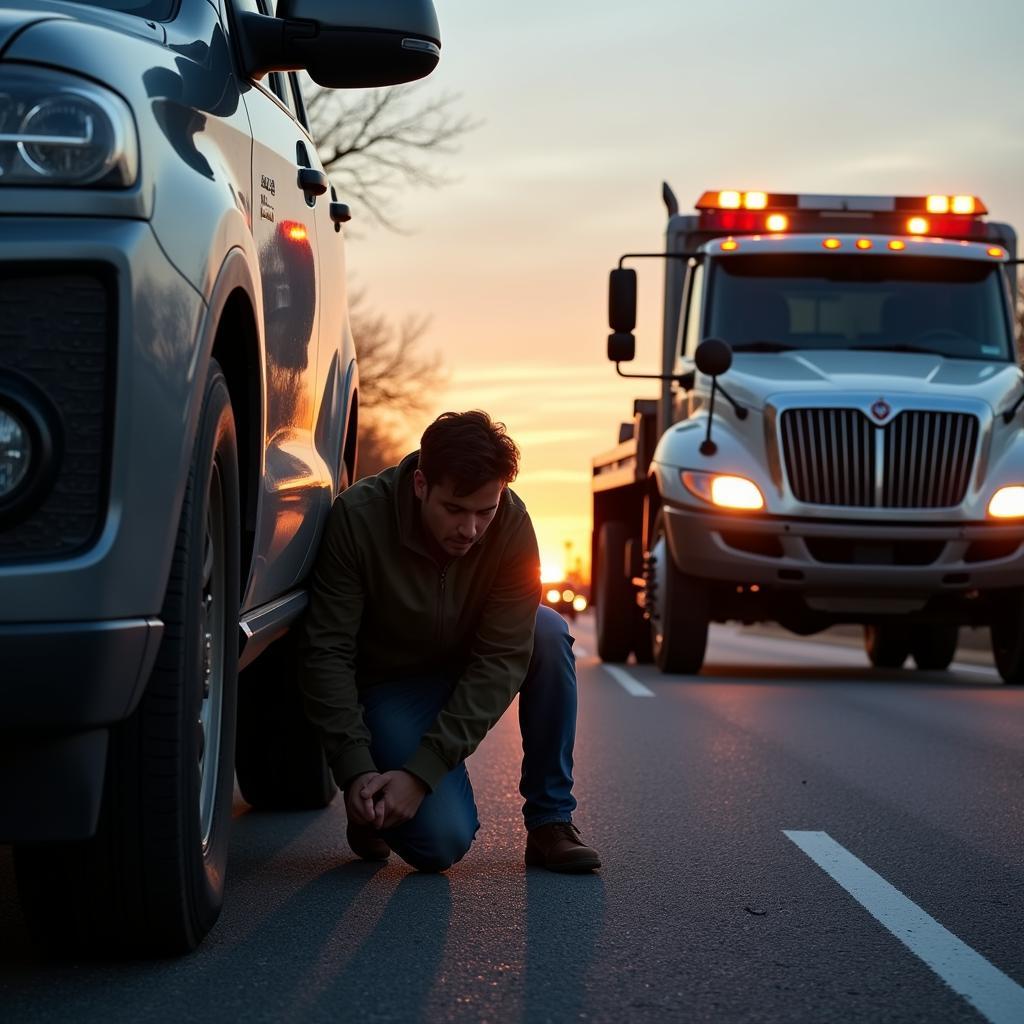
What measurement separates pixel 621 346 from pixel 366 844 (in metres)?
7.80

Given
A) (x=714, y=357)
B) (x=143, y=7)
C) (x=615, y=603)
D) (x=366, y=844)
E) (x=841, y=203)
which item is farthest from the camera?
(x=615, y=603)

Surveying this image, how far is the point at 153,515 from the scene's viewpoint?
9.64 feet

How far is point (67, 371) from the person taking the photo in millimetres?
2846

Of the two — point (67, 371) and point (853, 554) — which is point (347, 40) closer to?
point (67, 371)

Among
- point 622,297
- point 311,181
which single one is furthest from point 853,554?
point 311,181

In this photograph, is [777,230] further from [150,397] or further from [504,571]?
[150,397]

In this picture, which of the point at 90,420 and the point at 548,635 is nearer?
the point at 90,420

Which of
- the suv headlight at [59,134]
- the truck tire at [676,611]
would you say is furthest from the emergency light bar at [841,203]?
the suv headlight at [59,134]

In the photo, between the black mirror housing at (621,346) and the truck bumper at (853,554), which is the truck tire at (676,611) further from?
the black mirror housing at (621,346)

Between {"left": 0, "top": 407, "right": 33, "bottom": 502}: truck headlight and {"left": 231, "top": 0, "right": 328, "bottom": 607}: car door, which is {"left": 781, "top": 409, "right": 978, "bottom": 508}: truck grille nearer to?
{"left": 231, "top": 0, "right": 328, "bottom": 607}: car door

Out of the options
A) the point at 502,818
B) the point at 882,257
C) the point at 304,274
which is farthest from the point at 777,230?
the point at 304,274

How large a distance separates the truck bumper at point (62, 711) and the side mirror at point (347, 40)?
60.1 inches

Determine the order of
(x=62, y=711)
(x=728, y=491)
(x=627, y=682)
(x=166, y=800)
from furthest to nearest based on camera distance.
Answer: (x=627, y=682)
(x=728, y=491)
(x=166, y=800)
(x=62, y=711)

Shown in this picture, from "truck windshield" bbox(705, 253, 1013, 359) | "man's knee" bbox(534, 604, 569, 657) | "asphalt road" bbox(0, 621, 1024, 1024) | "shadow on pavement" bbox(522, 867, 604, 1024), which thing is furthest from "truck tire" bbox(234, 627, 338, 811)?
"truck windshield" bbox(705, 253, 1013, 359)
